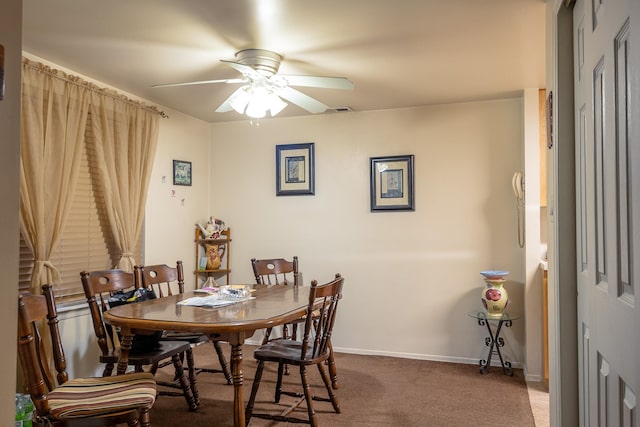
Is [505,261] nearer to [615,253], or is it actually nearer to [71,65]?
[615,253]

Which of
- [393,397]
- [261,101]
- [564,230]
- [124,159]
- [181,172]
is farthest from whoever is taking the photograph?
[181,172]

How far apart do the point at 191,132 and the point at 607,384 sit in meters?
4.25

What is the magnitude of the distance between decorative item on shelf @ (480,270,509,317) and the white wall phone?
37cm

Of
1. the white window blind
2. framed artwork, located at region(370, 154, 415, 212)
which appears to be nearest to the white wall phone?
framed artwork, located at region(370, 154, 415, 212)

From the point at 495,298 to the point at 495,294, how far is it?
32 millimetres

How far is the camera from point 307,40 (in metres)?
2.79

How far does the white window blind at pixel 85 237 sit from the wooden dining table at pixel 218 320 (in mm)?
844

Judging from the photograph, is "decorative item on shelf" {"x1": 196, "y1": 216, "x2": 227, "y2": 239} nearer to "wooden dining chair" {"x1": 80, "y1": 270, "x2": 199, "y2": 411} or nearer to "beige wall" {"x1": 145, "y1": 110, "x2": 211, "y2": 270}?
"beige wall" {"x1": 145, "y1": 110, "x2": 211, "y2": 270}

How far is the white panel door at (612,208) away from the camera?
0.97m

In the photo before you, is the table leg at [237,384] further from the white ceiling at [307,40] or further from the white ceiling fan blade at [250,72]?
the white ceiling at [307,40]

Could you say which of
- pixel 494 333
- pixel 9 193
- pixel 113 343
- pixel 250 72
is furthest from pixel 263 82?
pixel 494 333

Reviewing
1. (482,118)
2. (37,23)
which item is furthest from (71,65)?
(482,118)

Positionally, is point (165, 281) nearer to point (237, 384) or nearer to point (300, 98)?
point (237, 384)

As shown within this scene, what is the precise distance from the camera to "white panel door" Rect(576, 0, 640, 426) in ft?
3.18
